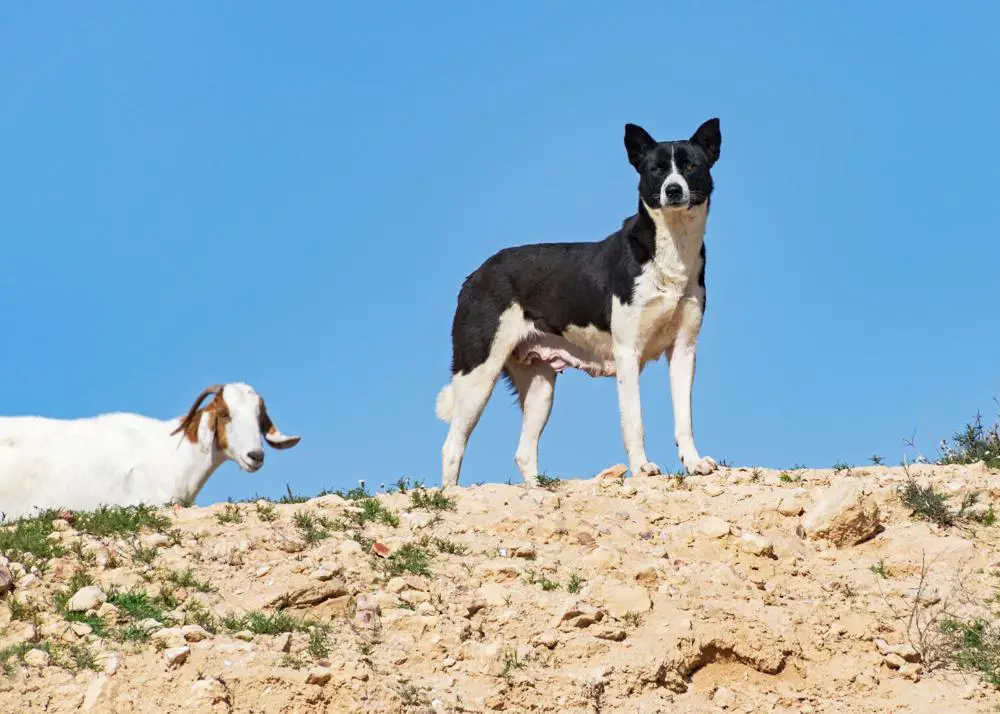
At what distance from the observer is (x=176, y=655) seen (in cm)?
824

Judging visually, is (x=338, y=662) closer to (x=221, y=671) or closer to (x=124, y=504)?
(x=221, y=671)

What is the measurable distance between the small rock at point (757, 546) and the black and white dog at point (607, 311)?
5.39 ft

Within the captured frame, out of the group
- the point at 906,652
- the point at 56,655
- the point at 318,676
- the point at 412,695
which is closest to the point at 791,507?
the point at 906,652

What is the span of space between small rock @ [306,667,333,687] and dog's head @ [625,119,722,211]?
584cm

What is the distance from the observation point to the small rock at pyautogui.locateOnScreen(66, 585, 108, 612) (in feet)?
29.1

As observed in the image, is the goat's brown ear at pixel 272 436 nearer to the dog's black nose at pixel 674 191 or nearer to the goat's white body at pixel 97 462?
the goat's white body at pixel 97 462

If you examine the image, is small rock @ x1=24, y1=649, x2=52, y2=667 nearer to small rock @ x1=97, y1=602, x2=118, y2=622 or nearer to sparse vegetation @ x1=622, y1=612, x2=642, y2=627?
small rock @ x1=97, y1=602, x2=118, y2=622

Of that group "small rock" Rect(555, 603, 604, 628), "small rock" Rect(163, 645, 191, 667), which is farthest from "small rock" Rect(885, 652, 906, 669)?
"small rock" Rect(163, 645, 191, 667)

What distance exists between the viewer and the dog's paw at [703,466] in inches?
466

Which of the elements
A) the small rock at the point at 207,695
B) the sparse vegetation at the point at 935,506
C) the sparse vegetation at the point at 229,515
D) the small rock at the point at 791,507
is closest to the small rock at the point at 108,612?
the small rock at the point at 207,695

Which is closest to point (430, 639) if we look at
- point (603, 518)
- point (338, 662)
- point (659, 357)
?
point (338, 662)

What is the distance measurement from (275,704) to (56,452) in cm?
543

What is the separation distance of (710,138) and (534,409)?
11.0ft

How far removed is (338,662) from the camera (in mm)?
8320
